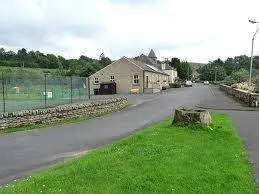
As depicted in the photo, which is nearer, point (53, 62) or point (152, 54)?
point (53, 62)

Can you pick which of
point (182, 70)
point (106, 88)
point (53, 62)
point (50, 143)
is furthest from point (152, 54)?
point (50, 143)

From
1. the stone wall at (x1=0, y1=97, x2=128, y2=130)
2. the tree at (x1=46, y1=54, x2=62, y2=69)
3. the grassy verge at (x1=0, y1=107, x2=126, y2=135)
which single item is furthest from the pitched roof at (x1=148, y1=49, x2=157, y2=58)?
the grassy verge at (x1=0, y1=107, x2=126, y2=135)

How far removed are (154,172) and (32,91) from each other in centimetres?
1577

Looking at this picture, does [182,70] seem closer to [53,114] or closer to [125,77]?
[125,77]

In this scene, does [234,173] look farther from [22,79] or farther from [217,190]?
[22,79]

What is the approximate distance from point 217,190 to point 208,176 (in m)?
0.87

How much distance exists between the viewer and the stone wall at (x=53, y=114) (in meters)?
18.2

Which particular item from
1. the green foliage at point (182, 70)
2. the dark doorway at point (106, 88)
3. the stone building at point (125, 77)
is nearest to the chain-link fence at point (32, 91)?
the dark doorway at point (106, 88)

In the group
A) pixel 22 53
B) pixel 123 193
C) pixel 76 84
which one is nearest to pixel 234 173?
pixel 123 193

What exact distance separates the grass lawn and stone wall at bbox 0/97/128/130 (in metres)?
8.28

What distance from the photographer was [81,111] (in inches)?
914

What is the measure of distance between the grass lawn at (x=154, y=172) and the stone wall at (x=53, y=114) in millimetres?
8278

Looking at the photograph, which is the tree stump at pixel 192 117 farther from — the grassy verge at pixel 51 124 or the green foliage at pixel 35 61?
the green foliage at pixel 35 61

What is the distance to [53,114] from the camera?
20656 mm
